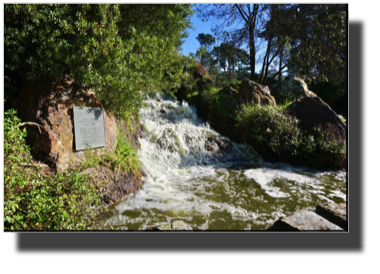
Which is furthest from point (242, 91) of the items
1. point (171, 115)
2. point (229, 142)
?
point (171, 115)

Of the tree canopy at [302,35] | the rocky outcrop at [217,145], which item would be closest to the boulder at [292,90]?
the tree canopy at [302,35]

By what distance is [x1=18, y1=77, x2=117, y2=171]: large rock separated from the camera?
3.53 metres

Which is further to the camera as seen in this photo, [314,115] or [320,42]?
[320,42]

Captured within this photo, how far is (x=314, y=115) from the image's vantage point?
8016 mm

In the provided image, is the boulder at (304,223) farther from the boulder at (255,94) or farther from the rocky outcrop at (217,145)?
the boulder at (255,94)

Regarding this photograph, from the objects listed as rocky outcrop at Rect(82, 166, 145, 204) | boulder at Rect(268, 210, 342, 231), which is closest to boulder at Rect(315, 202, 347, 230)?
boulder at Rect(268, 210, 342, 231)

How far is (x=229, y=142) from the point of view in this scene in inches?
338

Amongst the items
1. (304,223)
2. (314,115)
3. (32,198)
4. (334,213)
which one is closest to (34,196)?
(32,198)

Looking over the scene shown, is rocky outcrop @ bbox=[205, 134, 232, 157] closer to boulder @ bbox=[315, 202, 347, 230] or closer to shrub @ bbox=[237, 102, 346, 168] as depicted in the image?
shrub @ bbox=[237, 102, 346, 168]

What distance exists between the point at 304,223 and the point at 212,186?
2854 millimetres

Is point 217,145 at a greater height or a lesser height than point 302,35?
lesser

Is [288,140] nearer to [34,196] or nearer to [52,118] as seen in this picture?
[52,118]
